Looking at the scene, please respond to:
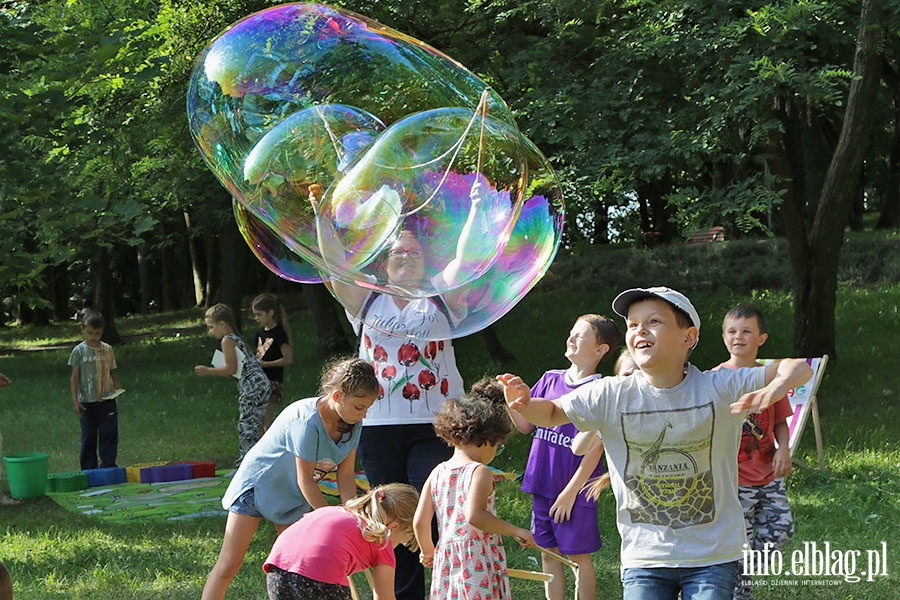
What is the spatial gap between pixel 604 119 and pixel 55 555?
6043 mm

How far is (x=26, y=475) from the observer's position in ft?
27.7

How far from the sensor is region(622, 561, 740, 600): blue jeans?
317 cm

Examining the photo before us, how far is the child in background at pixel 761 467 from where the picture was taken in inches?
190

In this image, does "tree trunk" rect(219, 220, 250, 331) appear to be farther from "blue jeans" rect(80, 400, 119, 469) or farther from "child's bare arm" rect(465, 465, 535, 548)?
"child's bare arm" rect(465, 465, 535, 548)

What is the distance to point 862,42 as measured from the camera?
999 cm

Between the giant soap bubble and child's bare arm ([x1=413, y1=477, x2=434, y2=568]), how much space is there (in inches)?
31.7

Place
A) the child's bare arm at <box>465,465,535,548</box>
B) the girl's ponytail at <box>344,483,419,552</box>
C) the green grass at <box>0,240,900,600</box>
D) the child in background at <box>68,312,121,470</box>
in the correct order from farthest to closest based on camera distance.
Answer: the child in background at <box>68,312,121,470</box> → the green grass at <box>0,240,900,600</box> → the child's bare arm at <box>465,465,535,548</box> → the girl's ponytail at <box>344,483,419,552</box>

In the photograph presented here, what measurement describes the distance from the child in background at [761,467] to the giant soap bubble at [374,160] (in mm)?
997

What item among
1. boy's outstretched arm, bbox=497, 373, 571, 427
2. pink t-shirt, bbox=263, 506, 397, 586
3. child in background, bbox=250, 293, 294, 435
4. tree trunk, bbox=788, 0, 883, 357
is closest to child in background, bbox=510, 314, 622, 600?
pink t-shirt, bbox=263, 506, 397, 586

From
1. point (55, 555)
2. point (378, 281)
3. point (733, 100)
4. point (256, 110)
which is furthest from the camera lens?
point (733, 100)

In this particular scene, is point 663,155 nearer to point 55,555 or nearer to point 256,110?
point 256,110

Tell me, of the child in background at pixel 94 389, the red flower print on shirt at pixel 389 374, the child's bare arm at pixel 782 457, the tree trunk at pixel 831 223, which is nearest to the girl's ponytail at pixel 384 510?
the red flower print on shirt at pixel 389 374

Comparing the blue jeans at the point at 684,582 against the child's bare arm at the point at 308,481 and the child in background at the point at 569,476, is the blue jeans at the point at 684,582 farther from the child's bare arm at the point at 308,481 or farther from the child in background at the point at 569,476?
the child's bare arm at the point at 308,481

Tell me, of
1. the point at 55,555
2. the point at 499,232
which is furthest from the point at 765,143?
the point at 55,555
